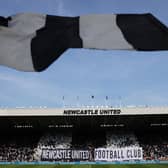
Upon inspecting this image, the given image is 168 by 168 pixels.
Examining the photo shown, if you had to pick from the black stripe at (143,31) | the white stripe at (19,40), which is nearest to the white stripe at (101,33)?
the black stripe at (143,31)

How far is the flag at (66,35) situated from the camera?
6492mm

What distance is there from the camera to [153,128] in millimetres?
65562

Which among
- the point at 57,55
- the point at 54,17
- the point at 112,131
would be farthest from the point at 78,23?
the point at 112,131

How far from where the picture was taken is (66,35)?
268 inches

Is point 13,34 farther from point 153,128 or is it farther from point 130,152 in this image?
point 153,128

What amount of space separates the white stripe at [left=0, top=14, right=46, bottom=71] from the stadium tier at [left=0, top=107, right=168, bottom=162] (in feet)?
156

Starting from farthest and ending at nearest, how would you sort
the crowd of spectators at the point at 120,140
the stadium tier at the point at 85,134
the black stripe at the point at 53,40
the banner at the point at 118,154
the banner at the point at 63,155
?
the crowd of spectators at the point at 120,140, the stadium tier at the point at 85,134, the banner at the point at 63,155, the banner at the point at 118,154, the black stripe at the point at 53,40

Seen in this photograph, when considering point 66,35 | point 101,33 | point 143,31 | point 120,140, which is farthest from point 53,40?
point 120,140

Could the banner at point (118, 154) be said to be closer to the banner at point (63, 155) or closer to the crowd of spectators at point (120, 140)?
the banner at point (63, 155)

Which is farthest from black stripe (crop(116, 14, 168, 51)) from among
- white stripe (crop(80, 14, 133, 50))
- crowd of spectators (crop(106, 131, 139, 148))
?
crowd of spectators (crop(106, 131, 139, 148))

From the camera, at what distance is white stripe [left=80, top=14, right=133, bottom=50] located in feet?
21.5

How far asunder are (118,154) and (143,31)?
160ft

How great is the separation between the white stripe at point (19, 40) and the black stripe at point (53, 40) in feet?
0.34

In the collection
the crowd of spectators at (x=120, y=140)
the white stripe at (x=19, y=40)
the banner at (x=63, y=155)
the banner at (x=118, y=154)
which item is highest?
the white stripe at (x=19, y=40)
